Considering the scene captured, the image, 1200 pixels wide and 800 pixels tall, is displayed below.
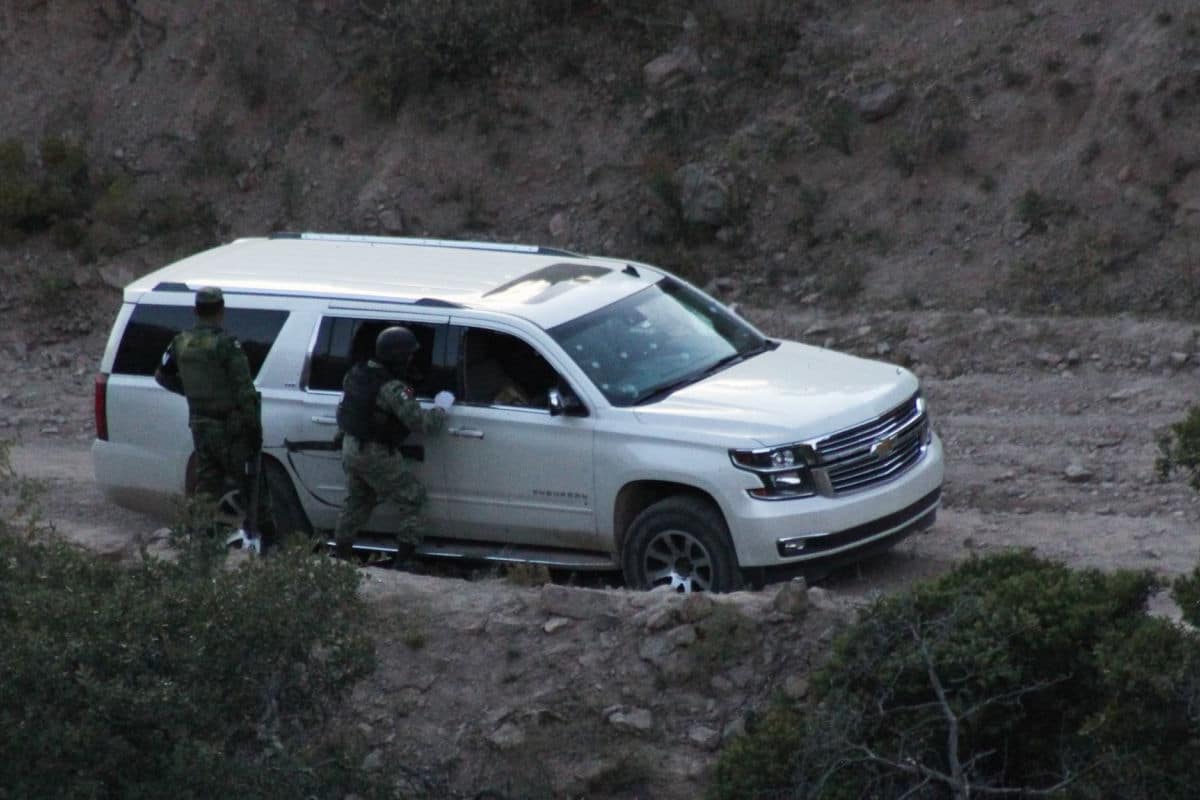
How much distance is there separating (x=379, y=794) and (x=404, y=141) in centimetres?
1202

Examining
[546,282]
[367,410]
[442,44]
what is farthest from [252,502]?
[442,44]

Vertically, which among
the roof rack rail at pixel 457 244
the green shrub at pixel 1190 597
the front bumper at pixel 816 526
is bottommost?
the front bumper at pixel 816 526

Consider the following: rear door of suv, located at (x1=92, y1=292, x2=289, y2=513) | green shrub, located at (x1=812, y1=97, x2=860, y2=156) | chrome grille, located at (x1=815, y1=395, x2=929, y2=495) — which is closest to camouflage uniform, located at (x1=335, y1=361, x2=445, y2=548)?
rear door of suv, located at (x1=92, y1=292, x2=289, y2=513)

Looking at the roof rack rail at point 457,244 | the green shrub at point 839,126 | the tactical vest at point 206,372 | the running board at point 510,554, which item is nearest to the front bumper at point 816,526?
the running board at point 510,554

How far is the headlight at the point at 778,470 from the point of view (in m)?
8.61

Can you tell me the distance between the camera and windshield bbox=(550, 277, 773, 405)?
9258 millimetres

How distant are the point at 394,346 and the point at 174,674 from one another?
317 cm

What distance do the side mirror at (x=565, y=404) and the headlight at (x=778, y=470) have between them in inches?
34.9

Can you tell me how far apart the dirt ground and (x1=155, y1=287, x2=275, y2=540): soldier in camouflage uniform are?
733mm

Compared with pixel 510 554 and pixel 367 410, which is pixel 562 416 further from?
pixel 367 410

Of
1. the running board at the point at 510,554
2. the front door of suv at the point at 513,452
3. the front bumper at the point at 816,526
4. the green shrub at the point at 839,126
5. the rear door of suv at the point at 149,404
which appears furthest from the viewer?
the green shrub at the point at 839,126

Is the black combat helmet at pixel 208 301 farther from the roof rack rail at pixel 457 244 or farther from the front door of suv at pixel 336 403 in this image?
the roof rack rail at pixel 457 244

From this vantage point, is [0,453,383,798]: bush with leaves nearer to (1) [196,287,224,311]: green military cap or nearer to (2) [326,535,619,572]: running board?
(2) [326,535,619,572]: running board

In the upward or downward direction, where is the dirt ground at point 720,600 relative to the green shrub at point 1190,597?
downward
